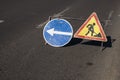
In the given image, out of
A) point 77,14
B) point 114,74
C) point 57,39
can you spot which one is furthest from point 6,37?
point 77,14

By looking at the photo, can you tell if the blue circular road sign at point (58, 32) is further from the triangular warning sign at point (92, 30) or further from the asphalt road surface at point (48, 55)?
the triangular warning sign at point (92, 30)

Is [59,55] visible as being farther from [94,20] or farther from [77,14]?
[77,14]

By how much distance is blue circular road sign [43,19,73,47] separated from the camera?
8492 millimetres

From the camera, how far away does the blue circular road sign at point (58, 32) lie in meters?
8.49

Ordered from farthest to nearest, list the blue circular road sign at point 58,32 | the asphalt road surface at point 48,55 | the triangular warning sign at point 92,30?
the blue circular road sign at point 58,32, the triangular warning sign at point 92,30, the asphalt road surface at point 48,55

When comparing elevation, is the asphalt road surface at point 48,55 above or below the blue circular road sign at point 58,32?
below

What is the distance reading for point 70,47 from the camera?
8.95 meters

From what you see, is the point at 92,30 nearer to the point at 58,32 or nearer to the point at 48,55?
the point at 58,32

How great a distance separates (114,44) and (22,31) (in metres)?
3.69

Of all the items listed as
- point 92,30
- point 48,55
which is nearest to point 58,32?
point 48,55

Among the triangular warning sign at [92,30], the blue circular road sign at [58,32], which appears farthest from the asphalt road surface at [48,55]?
the triangular warning sign at [92,30]

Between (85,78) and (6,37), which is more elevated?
(6,37)

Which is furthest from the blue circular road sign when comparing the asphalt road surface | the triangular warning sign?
the triangular warning sign

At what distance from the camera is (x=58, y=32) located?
8.59 m
